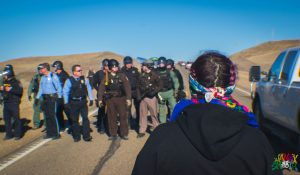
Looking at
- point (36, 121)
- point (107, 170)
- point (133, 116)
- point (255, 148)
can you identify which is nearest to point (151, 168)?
point (255, 148)

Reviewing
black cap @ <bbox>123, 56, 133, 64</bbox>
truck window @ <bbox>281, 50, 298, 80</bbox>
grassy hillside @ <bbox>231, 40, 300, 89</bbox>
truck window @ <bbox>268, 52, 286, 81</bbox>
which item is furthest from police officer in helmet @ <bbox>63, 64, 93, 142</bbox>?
grassy hillside @ <bbox>231, 40, 300, 89</bbox>

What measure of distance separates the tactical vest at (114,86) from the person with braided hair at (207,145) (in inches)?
310

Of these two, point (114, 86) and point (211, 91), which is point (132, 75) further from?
point (211, 91)

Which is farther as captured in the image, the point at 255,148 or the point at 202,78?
the point at 202,78

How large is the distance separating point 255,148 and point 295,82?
5.34 m

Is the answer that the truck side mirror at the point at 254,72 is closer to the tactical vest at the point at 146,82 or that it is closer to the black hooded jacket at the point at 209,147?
the tactical vest at the point at 146,82

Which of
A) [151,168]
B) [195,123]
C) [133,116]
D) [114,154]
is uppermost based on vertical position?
[195,123]

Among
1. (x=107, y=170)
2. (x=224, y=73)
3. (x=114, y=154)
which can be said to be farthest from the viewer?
(x=114, y=154)

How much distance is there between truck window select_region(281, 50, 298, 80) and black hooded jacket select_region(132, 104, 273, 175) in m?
5.82

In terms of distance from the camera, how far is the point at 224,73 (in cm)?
240

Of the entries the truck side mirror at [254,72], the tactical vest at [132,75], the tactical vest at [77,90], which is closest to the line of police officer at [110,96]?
the tactical vest at [77,90]

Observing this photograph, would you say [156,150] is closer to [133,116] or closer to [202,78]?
[202,78]

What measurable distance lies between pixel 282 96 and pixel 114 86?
4.25 meters

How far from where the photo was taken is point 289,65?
7875 mm
